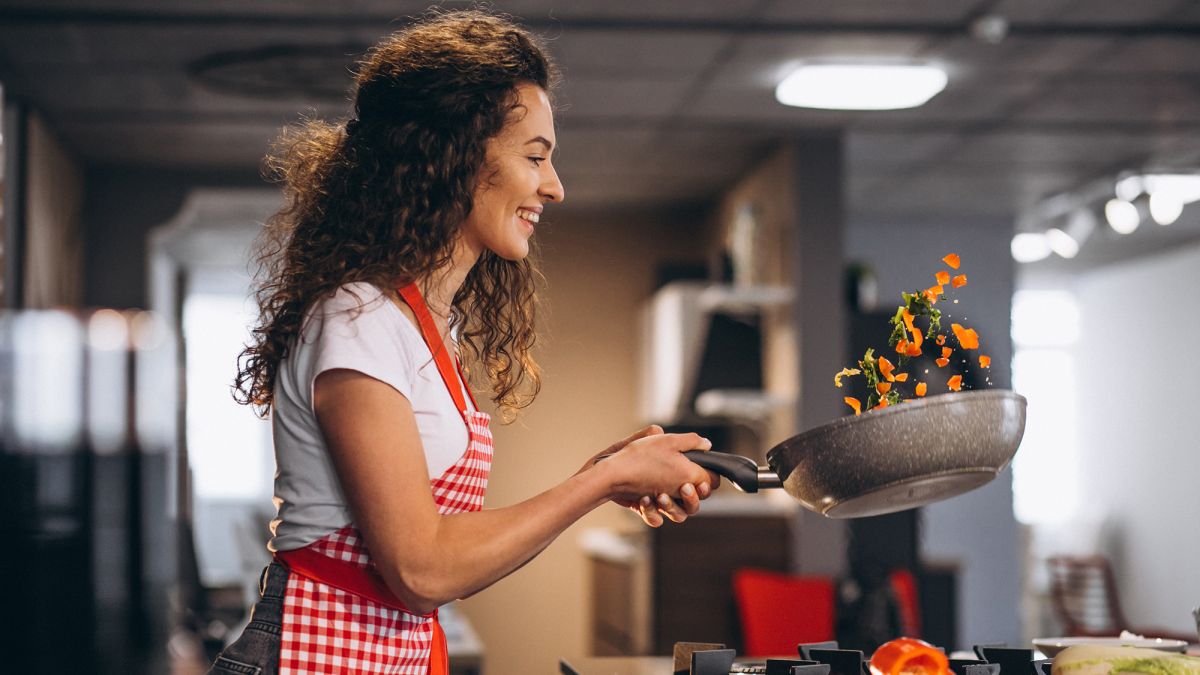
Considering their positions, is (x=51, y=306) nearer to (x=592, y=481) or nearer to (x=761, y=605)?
(x=761, y=605)

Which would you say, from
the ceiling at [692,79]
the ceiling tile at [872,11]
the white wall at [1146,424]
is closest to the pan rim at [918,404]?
the ceiling at [692,79]

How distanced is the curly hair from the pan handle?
1.09 feet

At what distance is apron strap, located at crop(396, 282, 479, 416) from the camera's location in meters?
1.35

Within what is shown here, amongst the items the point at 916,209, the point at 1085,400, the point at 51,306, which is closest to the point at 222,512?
the point at 51,306

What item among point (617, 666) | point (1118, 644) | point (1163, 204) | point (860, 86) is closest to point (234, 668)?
point (617, 666)

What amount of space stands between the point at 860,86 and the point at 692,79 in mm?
618

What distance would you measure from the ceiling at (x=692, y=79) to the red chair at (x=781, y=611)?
1.86 m

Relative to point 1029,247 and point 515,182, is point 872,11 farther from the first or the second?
point 1029,247

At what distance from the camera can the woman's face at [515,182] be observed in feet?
4.62

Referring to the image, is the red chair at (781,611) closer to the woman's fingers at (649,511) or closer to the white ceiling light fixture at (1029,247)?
the woman's fingers at (649,511)

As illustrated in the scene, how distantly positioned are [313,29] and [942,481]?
136 inches

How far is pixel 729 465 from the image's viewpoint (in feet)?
4.54

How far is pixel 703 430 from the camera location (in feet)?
21.7

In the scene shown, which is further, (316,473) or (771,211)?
(771,211)
